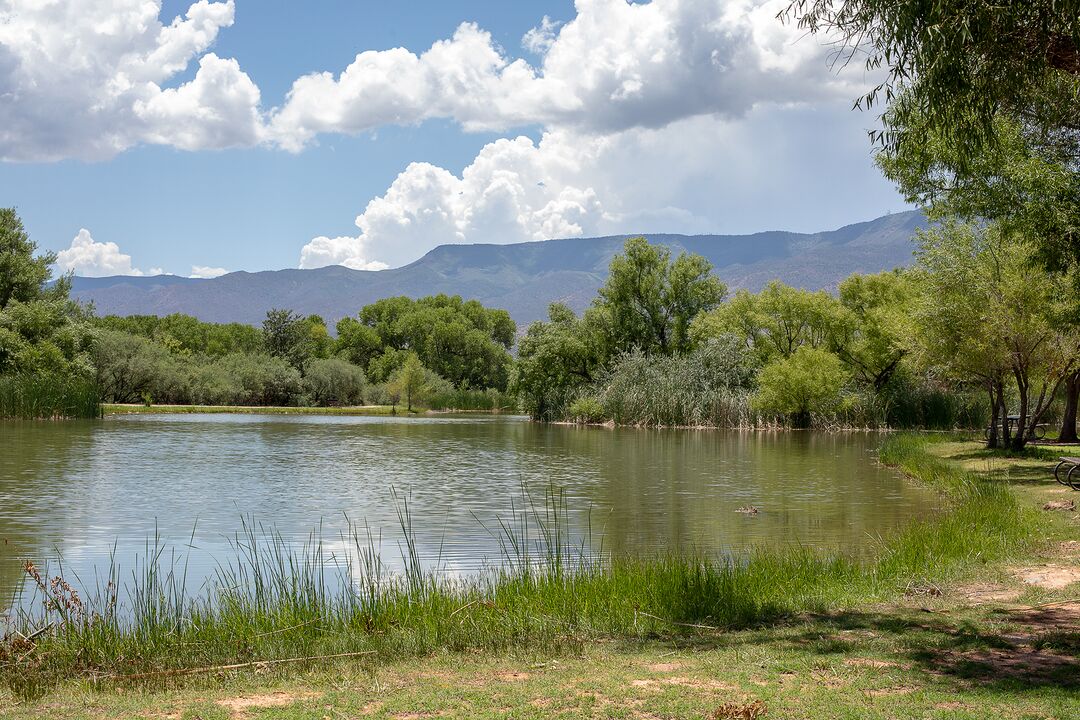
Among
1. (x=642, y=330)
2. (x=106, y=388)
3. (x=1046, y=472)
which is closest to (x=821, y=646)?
(x=1046, y=472)

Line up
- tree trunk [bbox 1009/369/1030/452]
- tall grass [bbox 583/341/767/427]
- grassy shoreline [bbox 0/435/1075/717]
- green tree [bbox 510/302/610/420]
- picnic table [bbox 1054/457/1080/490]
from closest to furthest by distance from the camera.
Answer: grassy shoreline [bbox 0/435/1075/717]
picnic table [bbox 1054/457/1080/490]
tree trunk [bbox 1009/369/1030/452]
tall grass [bbox 583/341/767/427]
green tree [bbox 510/302/610/420]

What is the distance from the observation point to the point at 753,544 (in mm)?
14844

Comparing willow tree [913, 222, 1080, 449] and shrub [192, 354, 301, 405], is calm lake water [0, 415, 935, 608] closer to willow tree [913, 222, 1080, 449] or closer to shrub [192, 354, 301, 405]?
willow tree [913, 222, 1080, 449]

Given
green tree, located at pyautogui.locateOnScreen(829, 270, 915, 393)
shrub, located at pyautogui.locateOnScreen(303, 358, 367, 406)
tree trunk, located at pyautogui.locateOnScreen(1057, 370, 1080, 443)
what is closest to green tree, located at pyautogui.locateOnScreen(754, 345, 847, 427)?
green tree, located at pyautogui.locateOnScreen(829, 270, 915, 393)

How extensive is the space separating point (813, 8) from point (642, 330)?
5639 cm

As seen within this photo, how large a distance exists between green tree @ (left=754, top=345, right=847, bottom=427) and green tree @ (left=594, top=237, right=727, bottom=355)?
1457 cm

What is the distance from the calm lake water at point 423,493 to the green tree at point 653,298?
25840 mm

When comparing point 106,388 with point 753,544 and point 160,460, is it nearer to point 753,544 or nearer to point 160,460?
point 160,460

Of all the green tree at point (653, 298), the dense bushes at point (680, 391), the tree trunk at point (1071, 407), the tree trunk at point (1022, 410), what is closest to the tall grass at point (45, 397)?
the dense bushes at point (680, 391)

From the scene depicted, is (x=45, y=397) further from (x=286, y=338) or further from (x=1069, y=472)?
(x=286, y=338)

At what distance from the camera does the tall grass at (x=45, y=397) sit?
49.0 metres

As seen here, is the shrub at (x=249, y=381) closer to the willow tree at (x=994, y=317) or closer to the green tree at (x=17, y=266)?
the green tree at (x=17, y=266)

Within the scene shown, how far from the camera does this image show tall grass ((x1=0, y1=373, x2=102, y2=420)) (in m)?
49.0

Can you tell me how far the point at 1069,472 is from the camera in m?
19.3
